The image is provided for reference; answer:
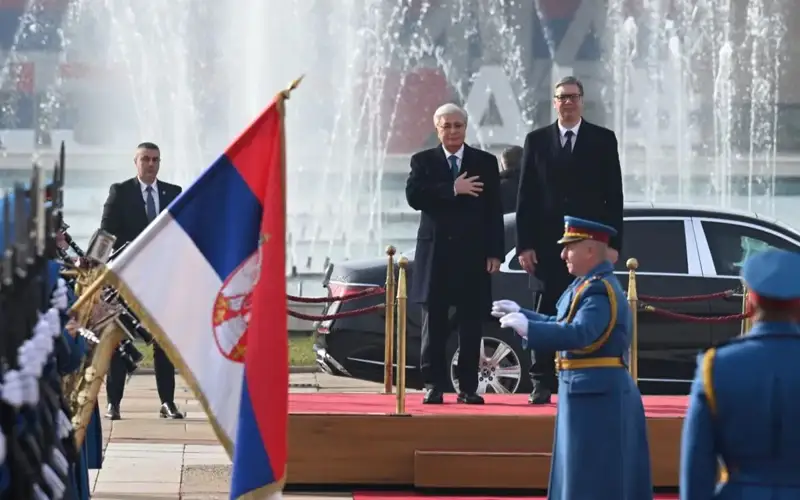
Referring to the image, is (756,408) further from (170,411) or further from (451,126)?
(170,411)

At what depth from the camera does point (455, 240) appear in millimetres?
9562

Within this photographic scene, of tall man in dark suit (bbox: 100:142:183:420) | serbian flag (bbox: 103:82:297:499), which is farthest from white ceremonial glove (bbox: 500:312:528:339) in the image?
tall man in dark suit (bbox: 100:142:183:420)

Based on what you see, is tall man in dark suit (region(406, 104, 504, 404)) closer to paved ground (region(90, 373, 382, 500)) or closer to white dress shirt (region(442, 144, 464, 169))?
white dress shirt (region(442, 144, 464, 169))

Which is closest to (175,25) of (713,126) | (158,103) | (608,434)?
(158,103)

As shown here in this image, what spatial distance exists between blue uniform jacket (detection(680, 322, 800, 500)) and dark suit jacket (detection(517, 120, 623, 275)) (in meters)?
4.67

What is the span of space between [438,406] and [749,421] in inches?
199

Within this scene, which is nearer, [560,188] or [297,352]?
[560,188]

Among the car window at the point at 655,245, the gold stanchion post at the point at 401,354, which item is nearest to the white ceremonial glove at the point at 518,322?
the gold stanchion post at the point at 401,354

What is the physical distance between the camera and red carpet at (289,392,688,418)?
30.1 ft

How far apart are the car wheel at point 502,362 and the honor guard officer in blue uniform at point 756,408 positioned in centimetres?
673

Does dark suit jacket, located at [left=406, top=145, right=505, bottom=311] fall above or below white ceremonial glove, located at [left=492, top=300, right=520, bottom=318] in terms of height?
above

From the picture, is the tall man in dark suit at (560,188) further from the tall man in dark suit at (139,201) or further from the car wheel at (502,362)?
the tall man in dark suit at (139,201)

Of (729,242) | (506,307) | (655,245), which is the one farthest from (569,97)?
(729,242)

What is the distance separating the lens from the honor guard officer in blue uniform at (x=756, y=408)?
15.1 feet
